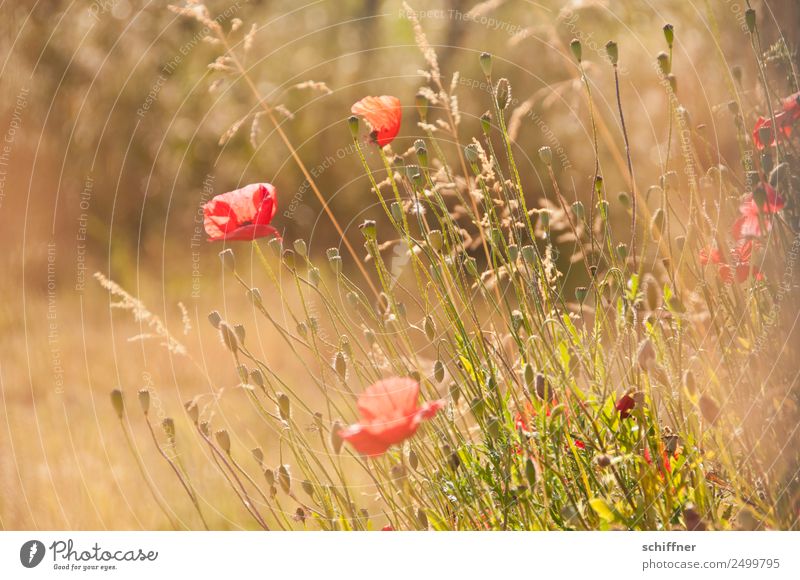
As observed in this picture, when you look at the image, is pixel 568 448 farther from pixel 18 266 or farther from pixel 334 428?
pixel 18 266

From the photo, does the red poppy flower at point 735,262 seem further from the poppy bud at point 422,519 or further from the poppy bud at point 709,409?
the poppy bud at point 422,519

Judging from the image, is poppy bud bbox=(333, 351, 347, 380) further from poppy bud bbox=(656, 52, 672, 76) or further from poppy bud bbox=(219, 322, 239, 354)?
poppy bud bbox=(656, 52, 672, 76)

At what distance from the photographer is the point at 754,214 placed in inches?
30.7

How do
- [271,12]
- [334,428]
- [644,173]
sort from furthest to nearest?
[644,173], [271,12], [334,428]

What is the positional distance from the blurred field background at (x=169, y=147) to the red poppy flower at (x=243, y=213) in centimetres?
29

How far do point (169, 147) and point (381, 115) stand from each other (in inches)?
33.1

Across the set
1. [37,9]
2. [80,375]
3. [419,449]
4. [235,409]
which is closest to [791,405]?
[419,449]

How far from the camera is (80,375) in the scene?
1112mm

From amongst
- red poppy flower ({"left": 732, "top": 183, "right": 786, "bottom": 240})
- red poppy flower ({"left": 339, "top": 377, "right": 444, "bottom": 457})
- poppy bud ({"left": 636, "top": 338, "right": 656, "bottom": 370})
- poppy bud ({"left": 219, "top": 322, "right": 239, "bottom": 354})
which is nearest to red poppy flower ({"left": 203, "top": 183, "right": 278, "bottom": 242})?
poppy bud ({"left": 219, "top": 322, "right": 239, "bottom": 354})

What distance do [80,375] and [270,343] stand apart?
0.31 m

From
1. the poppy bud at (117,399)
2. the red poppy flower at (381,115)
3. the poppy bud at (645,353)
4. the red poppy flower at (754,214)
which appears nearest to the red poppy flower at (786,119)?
the red poppy flower at (754,214)

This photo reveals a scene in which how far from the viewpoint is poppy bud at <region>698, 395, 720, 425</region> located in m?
0.71
